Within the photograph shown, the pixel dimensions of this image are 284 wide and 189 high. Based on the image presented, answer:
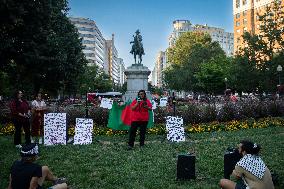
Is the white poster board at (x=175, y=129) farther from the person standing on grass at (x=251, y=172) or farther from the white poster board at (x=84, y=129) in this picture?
the person standing on grass at (x=251, y=172)

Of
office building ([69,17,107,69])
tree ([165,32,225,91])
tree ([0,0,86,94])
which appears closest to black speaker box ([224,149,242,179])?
tree ([0,0,86,94])

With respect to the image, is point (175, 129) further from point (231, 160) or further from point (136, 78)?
point (136, 78)

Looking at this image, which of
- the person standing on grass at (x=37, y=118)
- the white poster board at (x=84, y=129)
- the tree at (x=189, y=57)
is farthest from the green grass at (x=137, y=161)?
the tree at (x=189, y=57)

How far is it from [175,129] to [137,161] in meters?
4.25

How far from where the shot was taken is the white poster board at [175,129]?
574 inches

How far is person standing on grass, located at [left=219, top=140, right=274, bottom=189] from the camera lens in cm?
598

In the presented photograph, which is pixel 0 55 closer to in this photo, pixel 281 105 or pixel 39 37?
pixel 39 37

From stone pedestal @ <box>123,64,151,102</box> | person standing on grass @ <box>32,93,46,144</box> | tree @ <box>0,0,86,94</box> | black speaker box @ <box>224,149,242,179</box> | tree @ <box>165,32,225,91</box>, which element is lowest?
black speaker box @ <box>224,149,242,179</box>

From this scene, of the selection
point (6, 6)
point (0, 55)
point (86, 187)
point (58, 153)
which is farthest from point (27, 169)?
point (0, 55)

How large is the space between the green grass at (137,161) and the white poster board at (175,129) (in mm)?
363

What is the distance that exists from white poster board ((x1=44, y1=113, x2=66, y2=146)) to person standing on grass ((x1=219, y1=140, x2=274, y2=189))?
9.06 metres

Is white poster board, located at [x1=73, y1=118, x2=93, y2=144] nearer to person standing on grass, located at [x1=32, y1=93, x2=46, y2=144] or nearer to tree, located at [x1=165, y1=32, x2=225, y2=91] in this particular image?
person standing on grass, located at [x1=32, y1=93, x2=46, y2=144]

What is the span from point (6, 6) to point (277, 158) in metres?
16.5

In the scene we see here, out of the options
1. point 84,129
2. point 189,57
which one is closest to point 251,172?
point 84,129
